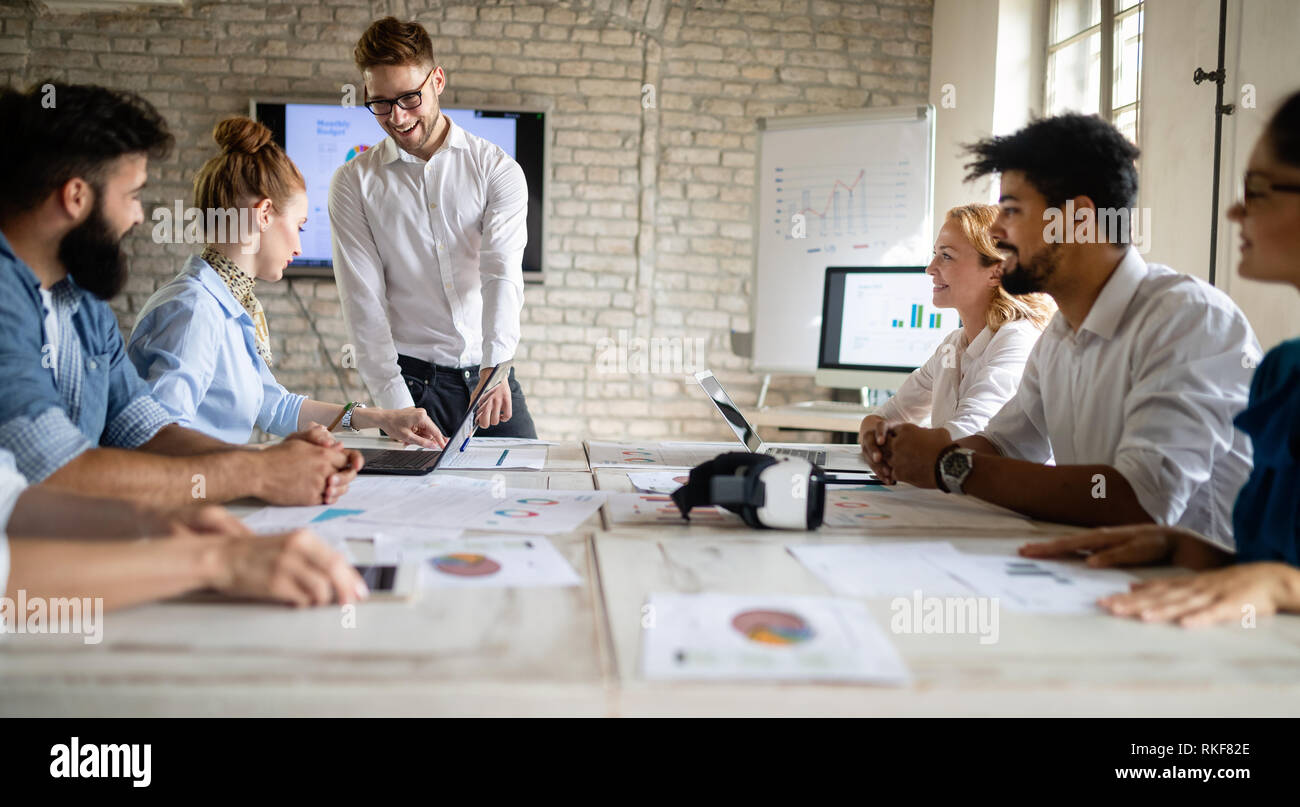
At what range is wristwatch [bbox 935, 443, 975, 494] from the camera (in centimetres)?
152

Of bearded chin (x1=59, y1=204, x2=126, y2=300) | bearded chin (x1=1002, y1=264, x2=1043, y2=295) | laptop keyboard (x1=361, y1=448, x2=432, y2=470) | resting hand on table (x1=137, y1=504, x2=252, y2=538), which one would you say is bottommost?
laptop keyboard (x1=361, y1=448, x2=432, y2=470)

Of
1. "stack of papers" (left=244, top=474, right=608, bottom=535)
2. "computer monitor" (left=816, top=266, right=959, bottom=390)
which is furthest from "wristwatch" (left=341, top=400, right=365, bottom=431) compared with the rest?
"computer monitor" (left=816, top=266, right=959, bottom=390)

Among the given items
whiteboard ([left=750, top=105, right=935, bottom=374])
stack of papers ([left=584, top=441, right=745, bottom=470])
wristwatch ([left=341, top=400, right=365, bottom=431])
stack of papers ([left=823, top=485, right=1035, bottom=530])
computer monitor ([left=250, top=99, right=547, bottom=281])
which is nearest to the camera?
stack of papers ([left=823, top=485, right=1035, bottom=530])

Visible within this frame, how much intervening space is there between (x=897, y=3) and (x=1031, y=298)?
3137mm

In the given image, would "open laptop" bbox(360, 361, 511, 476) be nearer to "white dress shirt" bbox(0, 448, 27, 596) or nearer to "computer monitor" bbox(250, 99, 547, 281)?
"white dress shirt" bbox(0, 448, 27, 596)

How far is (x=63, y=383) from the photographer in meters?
1.38

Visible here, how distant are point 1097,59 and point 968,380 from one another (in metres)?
2.30

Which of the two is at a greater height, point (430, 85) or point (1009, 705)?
point (430, 85)

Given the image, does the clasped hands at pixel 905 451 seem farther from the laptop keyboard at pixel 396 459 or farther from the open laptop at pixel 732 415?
the laptop keyboard at pixel 396 459

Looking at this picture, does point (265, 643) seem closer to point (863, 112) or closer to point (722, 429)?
point (863, 112)

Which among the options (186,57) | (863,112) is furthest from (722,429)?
(186,57)

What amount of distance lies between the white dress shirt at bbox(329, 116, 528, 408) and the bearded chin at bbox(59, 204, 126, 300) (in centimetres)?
145

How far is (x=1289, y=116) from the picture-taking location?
1.08 meters

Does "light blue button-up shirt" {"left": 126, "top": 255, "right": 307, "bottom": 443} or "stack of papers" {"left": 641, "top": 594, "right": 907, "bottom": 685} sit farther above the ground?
"light blue button-up shirt" {"left": 126, "top": 255, "right": 307, "bottom": 443}
